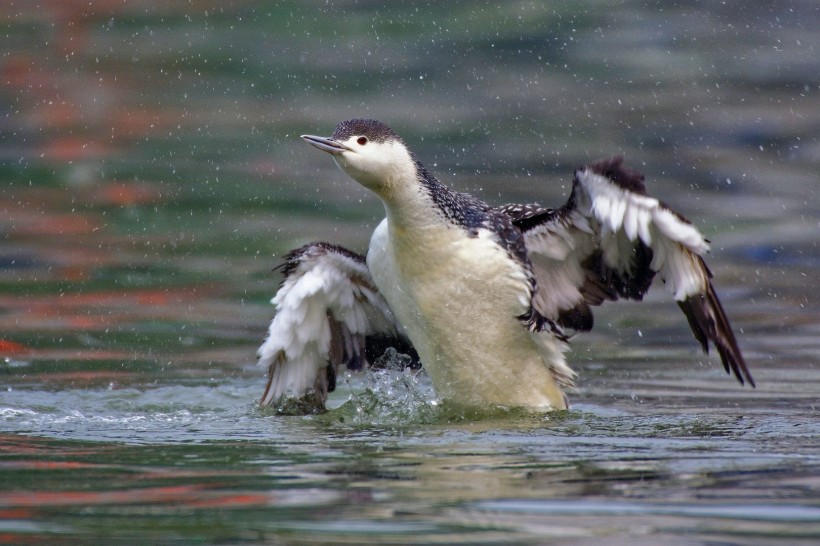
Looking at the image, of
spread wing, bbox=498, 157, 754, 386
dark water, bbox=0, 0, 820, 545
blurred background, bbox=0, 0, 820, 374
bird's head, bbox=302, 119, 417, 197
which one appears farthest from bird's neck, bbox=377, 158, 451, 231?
blurred background, bbox=0, 0, 820, 374

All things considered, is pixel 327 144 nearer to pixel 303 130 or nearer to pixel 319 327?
pixel 319 327

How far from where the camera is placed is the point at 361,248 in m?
12.6

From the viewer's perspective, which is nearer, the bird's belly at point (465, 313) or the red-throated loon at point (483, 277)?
the red-throated loon at point (483, 277)

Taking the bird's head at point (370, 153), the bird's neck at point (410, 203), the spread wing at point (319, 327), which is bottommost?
the spread wing at point (319, 327)

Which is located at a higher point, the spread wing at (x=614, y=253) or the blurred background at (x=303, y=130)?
the blurred background at (x=303, y=130)

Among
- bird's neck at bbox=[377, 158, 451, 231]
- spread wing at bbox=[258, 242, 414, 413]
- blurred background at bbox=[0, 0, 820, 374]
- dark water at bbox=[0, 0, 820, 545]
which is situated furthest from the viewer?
blurred background at bbox=[0, 0, 820, 374]

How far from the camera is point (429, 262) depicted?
303 inches

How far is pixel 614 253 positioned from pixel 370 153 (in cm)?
148

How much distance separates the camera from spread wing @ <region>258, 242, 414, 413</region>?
8109 millimetres

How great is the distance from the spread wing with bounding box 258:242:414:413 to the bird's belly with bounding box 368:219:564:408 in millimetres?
318

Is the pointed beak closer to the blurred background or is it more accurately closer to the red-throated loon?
the red-throated loon

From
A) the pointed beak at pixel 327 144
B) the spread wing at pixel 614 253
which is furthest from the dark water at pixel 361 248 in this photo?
the pointed beak at pixel 327 144

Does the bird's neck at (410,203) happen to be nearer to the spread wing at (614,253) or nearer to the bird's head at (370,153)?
the bird's head at (370,153)

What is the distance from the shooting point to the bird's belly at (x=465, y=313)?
7723 mm
